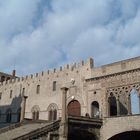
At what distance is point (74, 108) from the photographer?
92.4 ft

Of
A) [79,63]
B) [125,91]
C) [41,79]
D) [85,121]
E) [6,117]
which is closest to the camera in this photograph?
[85,121]

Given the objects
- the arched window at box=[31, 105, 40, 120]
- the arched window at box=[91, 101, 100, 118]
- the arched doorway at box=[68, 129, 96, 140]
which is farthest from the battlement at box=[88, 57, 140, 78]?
the arched window at box=[31, 105, 40, 120]

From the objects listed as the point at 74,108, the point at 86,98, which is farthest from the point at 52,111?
the point at 86,98

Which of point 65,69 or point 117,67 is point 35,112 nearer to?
point 65,69

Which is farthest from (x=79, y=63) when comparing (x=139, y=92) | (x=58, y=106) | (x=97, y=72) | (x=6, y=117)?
(x=6, y=117)

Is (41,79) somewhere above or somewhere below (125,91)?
above

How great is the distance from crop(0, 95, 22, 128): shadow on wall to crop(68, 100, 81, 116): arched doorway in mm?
8429

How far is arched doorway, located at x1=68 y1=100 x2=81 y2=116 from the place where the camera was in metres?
27.8

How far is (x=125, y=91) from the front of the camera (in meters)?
24.0

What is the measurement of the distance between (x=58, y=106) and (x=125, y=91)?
27.7ft

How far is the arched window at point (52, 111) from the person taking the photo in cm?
2978

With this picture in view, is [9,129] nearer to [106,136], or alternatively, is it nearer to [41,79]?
[106,136]

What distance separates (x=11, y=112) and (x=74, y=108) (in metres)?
10.7

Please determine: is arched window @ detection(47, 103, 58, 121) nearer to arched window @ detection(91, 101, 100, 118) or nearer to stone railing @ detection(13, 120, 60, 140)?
arched window @ detection(91, 101, 100, 118)
